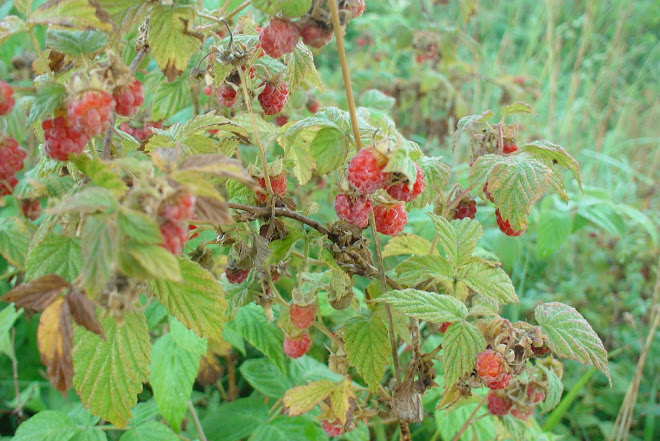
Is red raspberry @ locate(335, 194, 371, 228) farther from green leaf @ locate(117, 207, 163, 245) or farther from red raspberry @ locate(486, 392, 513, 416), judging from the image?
red raspberry @ locate(486, 392, 513, 416)

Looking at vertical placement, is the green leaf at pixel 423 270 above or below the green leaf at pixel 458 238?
below

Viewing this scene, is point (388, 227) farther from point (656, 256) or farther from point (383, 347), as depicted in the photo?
point (656, 256)

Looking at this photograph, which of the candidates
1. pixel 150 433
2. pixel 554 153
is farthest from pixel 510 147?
pixel 150 433

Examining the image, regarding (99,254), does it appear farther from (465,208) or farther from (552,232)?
(552,232)

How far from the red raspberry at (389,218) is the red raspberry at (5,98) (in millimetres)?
561

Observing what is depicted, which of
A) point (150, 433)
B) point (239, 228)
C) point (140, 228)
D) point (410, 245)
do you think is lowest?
point (150, 433)

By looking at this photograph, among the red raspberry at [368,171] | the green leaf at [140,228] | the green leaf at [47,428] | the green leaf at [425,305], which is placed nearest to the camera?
the green leaf at [140,228]

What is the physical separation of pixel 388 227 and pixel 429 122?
2118 mm

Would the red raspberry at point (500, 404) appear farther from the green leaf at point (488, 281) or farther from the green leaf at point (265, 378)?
the green leaf at point (265, 378)

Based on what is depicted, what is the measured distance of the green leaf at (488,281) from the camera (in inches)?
35.3

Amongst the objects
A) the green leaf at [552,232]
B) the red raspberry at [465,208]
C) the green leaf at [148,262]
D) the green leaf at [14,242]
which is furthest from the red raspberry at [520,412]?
the green leaf at [14,242]

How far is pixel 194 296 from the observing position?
71 centimetres

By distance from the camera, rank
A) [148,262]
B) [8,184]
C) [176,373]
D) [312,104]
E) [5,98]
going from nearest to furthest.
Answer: [148,262] < [5,98] < [8,184] < [176,373] < [312,104]

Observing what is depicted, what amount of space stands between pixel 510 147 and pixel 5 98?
2.72 feet
